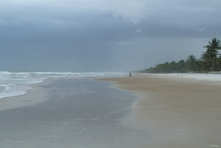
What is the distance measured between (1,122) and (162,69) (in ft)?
438

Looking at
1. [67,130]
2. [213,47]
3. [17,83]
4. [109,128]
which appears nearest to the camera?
[67,130]

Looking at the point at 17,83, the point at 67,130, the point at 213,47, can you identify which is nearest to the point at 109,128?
the point at 67,130

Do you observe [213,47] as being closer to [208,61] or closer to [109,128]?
[208,61]

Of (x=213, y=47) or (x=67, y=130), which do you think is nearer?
(x=67, y=130)

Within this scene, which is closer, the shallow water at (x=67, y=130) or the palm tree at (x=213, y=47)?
the shallow water at (x=67, y=130)

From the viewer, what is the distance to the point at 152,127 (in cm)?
771

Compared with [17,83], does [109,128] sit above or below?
below

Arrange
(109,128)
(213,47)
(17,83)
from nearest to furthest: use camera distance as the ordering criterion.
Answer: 1. (109,128)
2. (17,83)
3. (213,47)

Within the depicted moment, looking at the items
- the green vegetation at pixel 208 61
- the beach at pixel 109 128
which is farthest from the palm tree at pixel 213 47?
the beach at pixel 109 128

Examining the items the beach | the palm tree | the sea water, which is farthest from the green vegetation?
the beach

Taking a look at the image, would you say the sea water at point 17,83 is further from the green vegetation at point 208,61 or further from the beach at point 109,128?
the green vegetation at point 208,61

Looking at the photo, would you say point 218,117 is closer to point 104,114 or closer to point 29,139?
point 104,114

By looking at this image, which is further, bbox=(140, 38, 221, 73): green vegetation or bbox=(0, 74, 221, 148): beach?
bbox=(140, 38, 221, 73): green vegetation

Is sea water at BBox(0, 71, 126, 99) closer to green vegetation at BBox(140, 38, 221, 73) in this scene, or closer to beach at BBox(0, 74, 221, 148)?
beach at BBox(0, 74, 221, 148)
